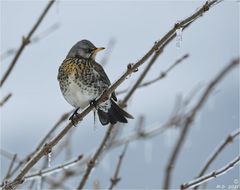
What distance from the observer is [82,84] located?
3678mm

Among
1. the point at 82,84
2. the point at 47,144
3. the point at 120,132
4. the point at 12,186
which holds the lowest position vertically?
the point at 12,186

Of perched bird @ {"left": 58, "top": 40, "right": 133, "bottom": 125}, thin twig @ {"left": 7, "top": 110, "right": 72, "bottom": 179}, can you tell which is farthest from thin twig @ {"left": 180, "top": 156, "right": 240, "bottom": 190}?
perched bird @ {"left": 58, "top": 40, "right": 133, "bottom": 125}

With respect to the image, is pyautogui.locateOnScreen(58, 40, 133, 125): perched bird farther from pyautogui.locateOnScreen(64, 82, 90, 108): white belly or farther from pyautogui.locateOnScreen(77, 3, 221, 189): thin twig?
pyautogui.locateOnScreen(77, 3, 221, 189): thin twig

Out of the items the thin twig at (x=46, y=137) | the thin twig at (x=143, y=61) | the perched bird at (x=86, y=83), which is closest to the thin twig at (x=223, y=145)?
the thin twig at (x=143, y=61)

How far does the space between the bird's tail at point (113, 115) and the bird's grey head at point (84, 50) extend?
0.63m

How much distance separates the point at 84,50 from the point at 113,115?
0.96 metres

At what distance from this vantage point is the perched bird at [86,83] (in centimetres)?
355

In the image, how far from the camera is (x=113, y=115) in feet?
11.1

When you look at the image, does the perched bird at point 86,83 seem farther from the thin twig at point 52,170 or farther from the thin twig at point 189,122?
the thin twig at point 52,170

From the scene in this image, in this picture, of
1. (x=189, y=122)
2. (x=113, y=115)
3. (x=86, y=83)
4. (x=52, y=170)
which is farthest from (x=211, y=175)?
(x=86, y=83)

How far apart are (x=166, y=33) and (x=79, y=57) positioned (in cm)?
236

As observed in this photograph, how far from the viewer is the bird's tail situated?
3262 mm

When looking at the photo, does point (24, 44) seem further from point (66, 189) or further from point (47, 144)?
point (66, 189)

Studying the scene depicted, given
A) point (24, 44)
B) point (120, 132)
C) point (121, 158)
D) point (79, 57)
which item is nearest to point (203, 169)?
point (121, 158)
